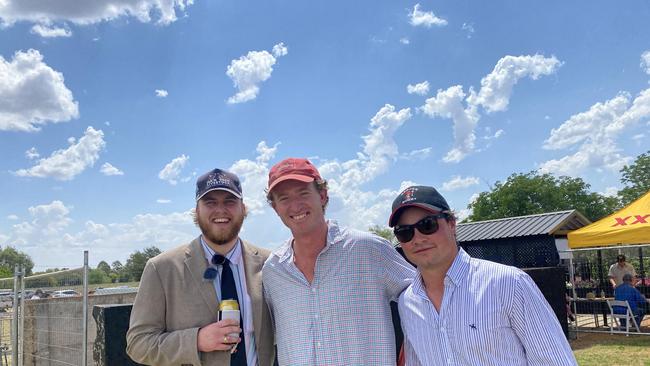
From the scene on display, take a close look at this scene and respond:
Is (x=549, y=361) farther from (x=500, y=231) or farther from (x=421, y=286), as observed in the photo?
(x=500, y=231)

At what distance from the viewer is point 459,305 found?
213 centimetres

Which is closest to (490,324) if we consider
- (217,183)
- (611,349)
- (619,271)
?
(217,183)

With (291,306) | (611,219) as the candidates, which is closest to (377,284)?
(291,306)

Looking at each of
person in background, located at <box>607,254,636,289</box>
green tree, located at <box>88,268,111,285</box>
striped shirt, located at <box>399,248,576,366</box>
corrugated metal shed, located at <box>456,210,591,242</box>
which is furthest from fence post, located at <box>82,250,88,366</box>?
person in background, located at <box>607,254,636,289</box>

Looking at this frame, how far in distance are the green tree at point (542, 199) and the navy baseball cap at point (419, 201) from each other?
153ft

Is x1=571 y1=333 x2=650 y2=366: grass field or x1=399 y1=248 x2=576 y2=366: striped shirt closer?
x1=399 y1=248 x2=576 y2=366: striped shirt

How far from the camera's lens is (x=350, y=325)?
247 cm

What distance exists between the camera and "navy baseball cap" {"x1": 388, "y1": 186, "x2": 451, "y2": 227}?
2336mm

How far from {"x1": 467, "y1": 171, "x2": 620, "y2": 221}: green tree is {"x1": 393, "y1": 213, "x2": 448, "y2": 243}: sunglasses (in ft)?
153

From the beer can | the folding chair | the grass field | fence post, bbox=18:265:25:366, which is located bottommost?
the grass field

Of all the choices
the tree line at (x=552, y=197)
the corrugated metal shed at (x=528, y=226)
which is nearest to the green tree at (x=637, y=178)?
the tree line at (x=552, y=197)

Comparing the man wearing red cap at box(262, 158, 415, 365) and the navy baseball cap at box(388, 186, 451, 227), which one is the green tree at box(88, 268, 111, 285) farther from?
the navy baseball cap at box(388, 186, 451, 227)

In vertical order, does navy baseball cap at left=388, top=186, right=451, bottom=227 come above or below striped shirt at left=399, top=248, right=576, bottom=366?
above

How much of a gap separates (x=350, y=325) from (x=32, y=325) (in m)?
6.99
